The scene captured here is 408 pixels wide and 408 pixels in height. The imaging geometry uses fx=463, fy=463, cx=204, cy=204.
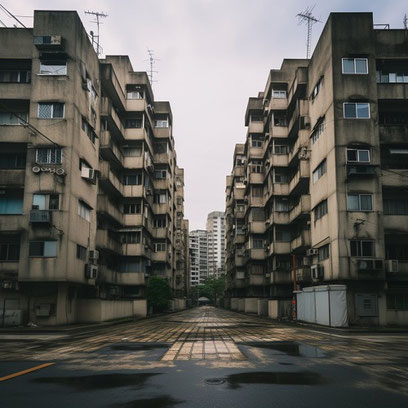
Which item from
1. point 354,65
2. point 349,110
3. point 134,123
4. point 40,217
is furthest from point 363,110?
point 134,123

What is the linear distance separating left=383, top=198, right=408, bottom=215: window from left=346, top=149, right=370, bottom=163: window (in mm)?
3717

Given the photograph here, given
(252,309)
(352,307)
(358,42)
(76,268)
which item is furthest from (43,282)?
(252,309)

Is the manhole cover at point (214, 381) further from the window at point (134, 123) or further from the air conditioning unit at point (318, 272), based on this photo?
the window at point (134, 123)

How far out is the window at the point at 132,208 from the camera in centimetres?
Answer: 5377

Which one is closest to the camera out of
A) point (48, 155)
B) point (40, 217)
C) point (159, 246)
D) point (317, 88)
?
point (40, 217)

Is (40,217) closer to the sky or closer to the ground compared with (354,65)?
closer to the ground

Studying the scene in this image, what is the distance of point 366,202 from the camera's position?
3241 cm

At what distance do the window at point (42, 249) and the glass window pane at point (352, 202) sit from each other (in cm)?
2030

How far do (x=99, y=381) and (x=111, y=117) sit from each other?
38.4m

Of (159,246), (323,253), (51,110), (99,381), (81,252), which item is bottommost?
(99,381)

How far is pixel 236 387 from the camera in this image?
8.71m

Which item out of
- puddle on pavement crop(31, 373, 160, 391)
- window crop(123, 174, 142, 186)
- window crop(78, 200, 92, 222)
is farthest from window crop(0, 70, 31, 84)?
puddle on pavement crop(31, 373, 160, 391)

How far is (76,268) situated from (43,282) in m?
2.64

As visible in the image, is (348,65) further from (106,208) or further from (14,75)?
(14,75)
